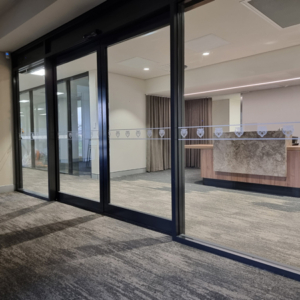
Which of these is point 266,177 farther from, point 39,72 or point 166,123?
point 39,72

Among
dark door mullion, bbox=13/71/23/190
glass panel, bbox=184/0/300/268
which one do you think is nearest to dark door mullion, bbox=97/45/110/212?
glass panel, bbox=184/0/300/268

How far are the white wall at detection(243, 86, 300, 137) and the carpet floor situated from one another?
0.84 m

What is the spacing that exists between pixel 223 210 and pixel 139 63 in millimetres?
1946

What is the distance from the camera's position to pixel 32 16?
3242mm

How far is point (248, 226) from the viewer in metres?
2.69

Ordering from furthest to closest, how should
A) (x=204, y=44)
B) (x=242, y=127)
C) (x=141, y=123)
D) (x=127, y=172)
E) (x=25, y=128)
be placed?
1. (x=25, y=128)
2. (x=127, y=172)
3. (x=141, y=123)
4. (x=204, y=44)
5. (x=242, y=127)

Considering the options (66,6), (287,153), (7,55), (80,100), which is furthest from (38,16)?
(287,153)

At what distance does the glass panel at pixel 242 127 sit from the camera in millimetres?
2053

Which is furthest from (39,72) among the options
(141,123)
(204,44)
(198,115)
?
(198,115)

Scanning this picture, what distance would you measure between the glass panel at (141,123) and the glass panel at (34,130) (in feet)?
4.83

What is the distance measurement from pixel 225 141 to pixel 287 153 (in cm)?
98

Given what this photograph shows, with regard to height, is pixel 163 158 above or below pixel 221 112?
below

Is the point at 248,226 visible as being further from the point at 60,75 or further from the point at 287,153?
the point at 60,75

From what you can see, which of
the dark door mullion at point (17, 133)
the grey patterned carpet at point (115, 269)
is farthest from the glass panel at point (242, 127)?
the dark door mullion at point (17, 133)
